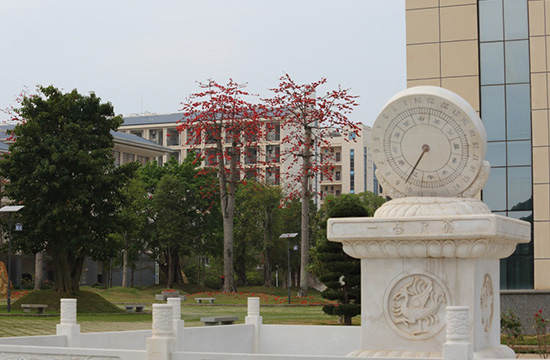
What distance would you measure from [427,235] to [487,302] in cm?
123

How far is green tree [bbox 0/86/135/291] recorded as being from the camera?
29656 mm

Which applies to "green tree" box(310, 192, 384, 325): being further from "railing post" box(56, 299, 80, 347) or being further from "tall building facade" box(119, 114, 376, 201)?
"tall building facade" box(119, 114, 376, 201)

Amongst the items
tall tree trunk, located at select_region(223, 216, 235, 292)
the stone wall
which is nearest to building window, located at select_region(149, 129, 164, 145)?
tall tree trunk, located at select_region(223, 216, 235, 292)

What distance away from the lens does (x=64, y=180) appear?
29.6 metres

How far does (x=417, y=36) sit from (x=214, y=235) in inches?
1232

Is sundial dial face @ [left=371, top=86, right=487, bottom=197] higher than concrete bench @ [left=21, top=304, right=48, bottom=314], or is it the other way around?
sundial dial face @ [left=371, top=86, right=487, bottom=197]

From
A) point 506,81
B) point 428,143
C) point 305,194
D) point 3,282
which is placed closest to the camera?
point 428,143

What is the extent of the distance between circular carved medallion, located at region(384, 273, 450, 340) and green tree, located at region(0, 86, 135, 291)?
2121cm

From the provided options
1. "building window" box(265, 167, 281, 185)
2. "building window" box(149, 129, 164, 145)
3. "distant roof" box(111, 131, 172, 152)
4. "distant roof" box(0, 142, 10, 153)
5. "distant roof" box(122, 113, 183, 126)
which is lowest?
"building window" box(265, 167, 281, 185)

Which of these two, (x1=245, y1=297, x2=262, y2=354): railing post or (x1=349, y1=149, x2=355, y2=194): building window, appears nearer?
(x1=245, y1=297, x2=262, y2=354): railing post

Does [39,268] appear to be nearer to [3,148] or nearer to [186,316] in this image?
[3,148]

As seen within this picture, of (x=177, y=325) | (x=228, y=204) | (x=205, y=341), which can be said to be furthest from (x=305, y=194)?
(x=205, y=341)

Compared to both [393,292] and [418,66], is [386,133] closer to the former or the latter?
[393,292]

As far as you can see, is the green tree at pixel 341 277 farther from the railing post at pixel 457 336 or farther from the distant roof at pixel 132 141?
the distant roof at pixel 132 141
